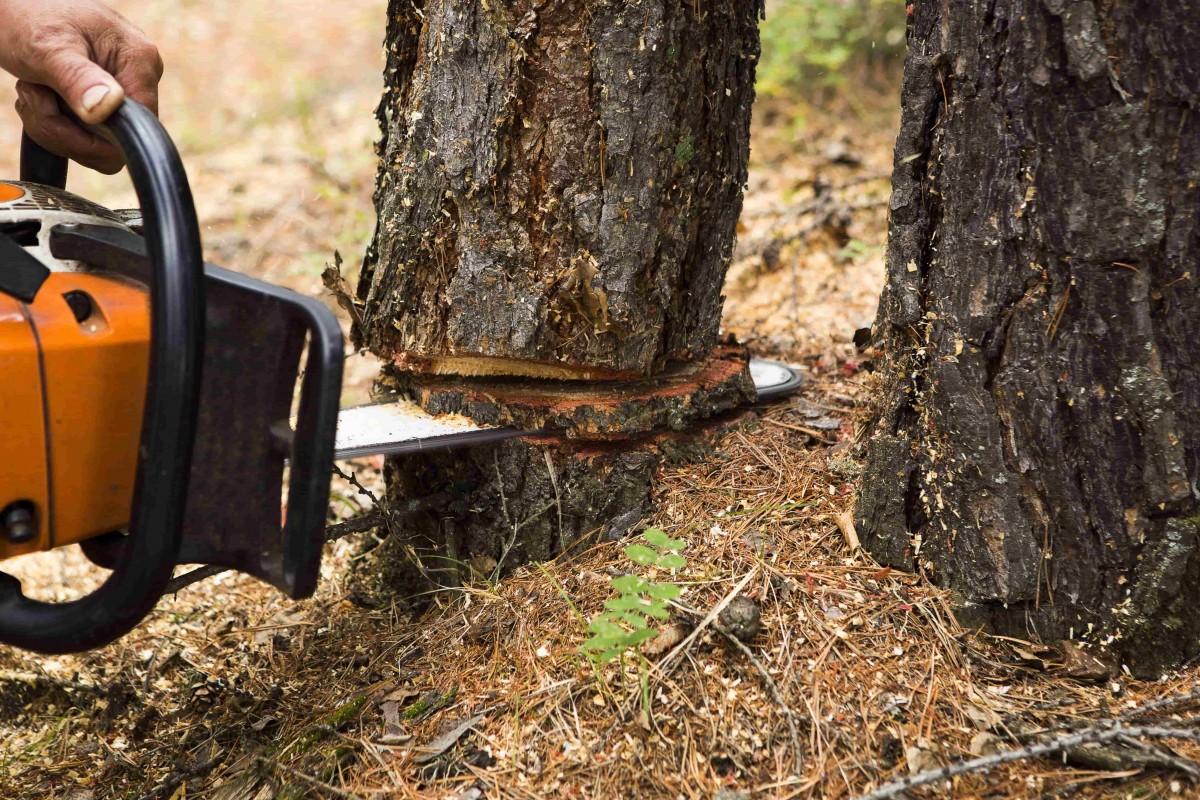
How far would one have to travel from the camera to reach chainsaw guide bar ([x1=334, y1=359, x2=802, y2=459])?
5.79 feet

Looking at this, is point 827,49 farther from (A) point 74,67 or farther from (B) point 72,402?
→ (B) point 72,402

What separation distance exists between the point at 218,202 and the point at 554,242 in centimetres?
413

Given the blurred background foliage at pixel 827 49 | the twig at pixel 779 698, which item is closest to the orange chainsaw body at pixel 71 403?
the twig at pixel 779 698

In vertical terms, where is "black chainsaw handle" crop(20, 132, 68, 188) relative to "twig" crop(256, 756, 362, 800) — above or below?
above

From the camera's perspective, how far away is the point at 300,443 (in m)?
1.37

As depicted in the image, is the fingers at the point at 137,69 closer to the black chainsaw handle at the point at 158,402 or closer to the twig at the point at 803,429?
the black chainsaw handle at the point at 158,402

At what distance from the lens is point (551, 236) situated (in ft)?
6.12

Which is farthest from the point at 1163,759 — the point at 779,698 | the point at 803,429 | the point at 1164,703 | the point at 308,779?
the point at 308,779

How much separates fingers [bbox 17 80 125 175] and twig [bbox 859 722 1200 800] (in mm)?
1865

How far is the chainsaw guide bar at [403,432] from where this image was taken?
1.77m

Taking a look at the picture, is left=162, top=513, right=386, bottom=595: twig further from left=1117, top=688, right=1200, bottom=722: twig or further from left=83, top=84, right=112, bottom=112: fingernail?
left=1117, top=688, right=1200, bottom=722: twig

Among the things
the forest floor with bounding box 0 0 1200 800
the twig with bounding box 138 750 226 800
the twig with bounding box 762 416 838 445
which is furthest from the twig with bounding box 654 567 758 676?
the twig with bounding box 138 750 226 800

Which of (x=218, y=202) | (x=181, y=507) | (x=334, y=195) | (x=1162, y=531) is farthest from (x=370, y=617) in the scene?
(x=218, y=202)

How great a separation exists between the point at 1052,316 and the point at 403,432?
1.28 metres
